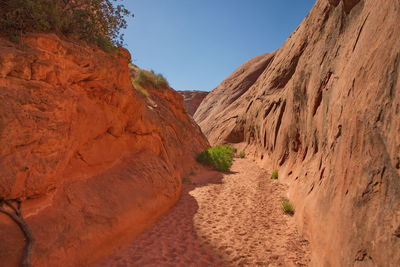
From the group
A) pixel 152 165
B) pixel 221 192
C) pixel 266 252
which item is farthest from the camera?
pixel 221 192

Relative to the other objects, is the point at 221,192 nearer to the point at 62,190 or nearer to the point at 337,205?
the point at 337,205

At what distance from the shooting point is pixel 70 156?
4.26 metres

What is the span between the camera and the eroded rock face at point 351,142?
286 centimetres

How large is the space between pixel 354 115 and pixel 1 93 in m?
4.99

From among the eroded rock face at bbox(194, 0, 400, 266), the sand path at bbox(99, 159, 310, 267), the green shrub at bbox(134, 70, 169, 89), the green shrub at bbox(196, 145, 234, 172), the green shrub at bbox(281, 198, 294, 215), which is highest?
the green shrub at bbox(134, 70, 169, 89)

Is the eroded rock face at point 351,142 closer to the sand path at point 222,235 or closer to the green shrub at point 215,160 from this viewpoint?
the sand path at point 222,235

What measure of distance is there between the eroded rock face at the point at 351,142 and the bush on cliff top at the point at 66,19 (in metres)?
5.04

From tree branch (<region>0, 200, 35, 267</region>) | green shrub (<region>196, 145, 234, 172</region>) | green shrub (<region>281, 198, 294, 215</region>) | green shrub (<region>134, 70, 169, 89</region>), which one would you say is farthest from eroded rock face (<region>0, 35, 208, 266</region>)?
green shrub (<region>134, 70, 169, 89</region>)

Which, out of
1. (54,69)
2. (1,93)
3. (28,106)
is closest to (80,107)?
(54,69)

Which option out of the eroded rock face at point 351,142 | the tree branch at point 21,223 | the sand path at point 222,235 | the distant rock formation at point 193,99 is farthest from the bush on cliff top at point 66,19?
the distant rock formation at point 193,99

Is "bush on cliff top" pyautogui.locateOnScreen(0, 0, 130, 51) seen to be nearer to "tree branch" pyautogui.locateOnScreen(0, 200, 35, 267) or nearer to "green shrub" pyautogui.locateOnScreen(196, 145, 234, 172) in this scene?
"tree branch" pyautogui.locateOnScreen(0, 200, 35, 267)

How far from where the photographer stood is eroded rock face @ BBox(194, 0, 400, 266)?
2857mm

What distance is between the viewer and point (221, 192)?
7.90m

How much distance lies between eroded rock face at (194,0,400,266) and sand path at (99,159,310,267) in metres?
0.53
